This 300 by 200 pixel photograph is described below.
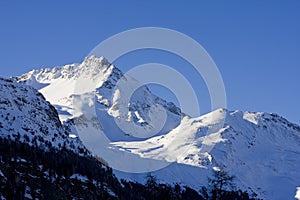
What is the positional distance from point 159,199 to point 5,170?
209 feet

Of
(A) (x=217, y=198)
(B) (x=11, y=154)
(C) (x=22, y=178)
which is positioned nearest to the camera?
(A) (x=217, y=198)

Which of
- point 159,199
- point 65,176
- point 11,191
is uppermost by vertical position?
point 65,176

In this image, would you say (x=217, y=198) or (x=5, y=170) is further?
(x=5, y=170)

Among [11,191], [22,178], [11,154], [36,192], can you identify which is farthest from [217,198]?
[11,154]

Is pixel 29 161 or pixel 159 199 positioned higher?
pixel 29 161

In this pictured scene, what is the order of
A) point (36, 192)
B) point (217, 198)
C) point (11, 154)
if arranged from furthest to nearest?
point (11, 154) < point (36, 192) < point (217, 198)

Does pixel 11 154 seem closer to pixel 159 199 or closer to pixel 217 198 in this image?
pixel 159 199

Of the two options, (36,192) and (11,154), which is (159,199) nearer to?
(36,192)

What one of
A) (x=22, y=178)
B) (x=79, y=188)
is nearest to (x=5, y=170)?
(x=22, y=178)

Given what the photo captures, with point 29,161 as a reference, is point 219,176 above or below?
below

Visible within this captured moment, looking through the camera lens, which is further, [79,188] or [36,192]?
[79,188]

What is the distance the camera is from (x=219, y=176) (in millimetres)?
88250

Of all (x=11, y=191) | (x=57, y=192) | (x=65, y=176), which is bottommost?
(x=11, y=191)

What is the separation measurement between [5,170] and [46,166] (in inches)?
1390
